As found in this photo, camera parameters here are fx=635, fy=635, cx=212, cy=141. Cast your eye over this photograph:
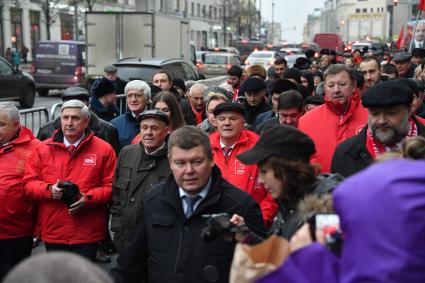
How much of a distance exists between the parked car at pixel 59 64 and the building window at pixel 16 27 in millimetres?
21239

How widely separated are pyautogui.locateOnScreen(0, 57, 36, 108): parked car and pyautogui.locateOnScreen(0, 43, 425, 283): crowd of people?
14183 millimetres

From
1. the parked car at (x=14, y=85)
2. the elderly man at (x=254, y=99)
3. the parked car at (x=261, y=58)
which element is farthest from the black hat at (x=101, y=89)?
the parked car at (x=261, y=58)

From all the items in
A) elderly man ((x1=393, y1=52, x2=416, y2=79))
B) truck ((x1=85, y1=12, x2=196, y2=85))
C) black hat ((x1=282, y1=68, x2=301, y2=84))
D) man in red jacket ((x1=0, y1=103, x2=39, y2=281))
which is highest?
truck ((x1=85, y1=12, x2=196, y2=85))

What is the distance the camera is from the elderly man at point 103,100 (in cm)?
848

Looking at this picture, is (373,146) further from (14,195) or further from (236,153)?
(14,195)

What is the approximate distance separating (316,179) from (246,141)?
2.57 meters

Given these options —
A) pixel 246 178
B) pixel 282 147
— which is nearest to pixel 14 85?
pixel 246 178

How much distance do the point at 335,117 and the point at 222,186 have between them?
214 cm

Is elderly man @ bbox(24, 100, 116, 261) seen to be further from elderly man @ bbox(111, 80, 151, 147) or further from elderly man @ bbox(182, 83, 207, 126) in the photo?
elderly man @ bbox(182, 83, 207, 126)

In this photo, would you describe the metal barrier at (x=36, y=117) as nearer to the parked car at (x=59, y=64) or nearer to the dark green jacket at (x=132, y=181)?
the dark green jacket at (x=132, y=181)

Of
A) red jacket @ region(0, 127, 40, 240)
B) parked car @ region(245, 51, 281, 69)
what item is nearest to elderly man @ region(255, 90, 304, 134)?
red jacket @ region(0, 127, 40, 240)

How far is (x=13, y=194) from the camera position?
5.56 metres

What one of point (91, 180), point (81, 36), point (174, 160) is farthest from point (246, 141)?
point (81, 36)

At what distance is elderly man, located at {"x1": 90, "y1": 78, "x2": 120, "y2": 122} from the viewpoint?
334 inches
